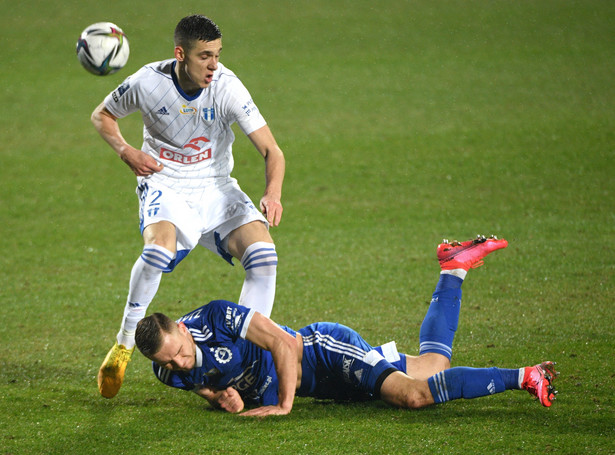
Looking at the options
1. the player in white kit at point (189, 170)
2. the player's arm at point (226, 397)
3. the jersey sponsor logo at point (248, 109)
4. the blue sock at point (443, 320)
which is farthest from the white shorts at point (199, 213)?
the blue sock at point (443, 320)

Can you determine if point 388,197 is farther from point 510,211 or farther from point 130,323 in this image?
point 130,323

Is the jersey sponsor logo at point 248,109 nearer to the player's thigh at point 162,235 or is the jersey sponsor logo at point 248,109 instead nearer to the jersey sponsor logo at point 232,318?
the player's thigh at point 162,235

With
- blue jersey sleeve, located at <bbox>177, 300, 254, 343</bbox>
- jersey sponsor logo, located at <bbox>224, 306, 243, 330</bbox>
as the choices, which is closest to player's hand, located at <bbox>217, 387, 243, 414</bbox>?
blue jersey sleeve, located at <bbox>177, 300, 254, 343</bbox>

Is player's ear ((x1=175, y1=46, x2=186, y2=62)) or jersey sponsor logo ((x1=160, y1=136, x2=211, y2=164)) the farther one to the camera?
jersey sponsor logo ((x1=160, y1=136, x2=211, y2=164))

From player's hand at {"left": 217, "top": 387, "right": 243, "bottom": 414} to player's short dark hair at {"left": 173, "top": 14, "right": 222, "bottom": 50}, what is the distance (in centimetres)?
230

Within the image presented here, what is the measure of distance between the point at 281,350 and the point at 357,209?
6500mm

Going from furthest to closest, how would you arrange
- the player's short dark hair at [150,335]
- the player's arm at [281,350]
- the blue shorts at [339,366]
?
1. the blue shorts at [339,366]
2. the player's arm at [281,350]
3. the player's short dark hair at [150,335]

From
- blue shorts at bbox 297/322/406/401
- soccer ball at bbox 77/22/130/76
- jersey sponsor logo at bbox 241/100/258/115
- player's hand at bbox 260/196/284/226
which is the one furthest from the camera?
soccer ball at bbox 77/22/130/76

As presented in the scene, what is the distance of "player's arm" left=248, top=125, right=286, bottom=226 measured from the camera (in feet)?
17.1

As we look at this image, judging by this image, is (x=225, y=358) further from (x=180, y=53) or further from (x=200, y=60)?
(x=180, y=53)

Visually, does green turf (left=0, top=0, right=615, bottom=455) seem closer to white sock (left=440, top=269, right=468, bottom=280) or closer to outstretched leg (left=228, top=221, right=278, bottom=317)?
white sock (left=440, top=269, right=468, bottom=280)

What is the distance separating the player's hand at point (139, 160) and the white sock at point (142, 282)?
58 centimetres

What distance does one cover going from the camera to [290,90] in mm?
15781

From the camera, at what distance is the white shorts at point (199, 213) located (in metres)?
5.50
